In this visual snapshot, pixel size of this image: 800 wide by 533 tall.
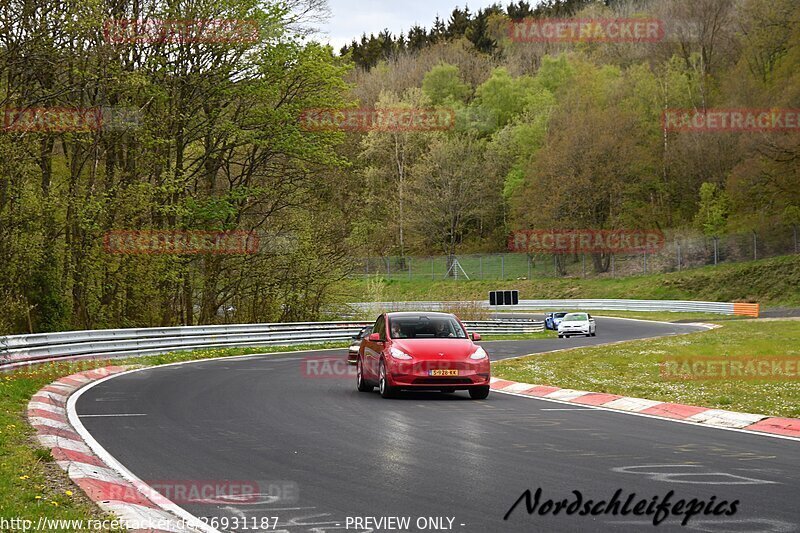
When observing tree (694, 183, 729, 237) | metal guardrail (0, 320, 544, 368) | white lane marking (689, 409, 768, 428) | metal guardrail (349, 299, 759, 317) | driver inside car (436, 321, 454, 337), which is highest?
tree (694, 183, 729, 237)

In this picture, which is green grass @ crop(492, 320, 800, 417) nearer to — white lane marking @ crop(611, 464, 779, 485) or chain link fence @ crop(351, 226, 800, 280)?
white lane marking @ crop(611, 464, 779, 485)

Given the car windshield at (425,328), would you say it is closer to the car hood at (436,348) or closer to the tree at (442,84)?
the car hood at (436,348)

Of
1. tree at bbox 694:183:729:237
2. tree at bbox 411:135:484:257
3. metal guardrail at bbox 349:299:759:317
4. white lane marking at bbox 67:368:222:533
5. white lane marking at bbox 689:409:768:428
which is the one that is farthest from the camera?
tree at bbox 411:135:484:257

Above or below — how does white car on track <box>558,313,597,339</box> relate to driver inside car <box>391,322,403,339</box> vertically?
below

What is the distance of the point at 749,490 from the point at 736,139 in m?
79.7

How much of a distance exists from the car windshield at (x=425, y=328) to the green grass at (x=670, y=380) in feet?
9.51

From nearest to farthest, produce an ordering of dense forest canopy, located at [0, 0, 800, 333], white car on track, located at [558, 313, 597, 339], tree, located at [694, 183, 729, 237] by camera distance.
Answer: dense forest canopy, located at [0, 0, 800, 333] → white car on track, located at [558, 313, 597, 339] → tree, located at [694, 183, 729, 237]

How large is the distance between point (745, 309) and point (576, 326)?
1889 centimetres

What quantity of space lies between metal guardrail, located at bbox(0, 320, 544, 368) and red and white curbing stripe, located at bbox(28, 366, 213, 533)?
24.7ft

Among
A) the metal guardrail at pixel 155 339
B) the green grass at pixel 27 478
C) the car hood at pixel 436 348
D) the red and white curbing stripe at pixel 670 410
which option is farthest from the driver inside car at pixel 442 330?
the metal guardrail at pixel 155 339

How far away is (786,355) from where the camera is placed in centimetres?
2627

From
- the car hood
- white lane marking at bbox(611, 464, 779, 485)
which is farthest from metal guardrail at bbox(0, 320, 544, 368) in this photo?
white lane marking at bbox(611, 464, 779, 485)

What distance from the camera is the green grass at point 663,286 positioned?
6588 cm

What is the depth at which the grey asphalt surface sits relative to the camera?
7480 mm
